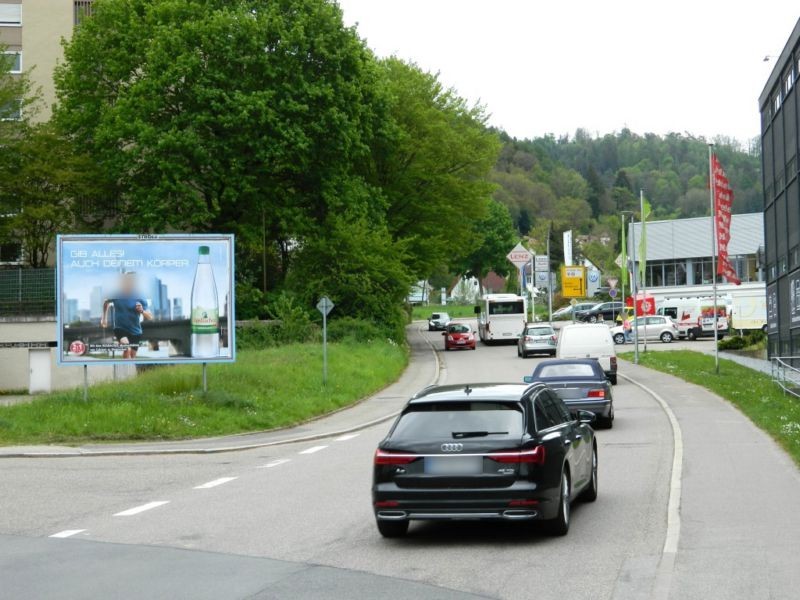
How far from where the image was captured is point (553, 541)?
10195 millimetres

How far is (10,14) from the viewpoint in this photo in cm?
5694

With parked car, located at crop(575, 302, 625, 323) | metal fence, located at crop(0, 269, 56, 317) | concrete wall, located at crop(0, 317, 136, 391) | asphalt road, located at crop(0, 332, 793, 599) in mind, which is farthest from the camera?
parked car, located at crop(575, 302, 625, 323)

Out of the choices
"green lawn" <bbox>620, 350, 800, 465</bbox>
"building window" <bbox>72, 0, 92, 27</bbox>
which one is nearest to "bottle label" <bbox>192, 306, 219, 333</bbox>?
"green lawn" <bbox>620, 350, 800, 465</bbox>

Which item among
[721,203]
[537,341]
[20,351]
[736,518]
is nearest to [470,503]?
[736,518]

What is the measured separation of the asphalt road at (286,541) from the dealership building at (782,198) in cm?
2232

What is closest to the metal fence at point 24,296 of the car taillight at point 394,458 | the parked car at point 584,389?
the parked car at point 584,389

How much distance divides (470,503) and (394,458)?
812mm

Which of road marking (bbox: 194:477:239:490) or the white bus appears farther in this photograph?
the white bus

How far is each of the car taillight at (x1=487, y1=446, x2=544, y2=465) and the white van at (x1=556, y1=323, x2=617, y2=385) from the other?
25113mm

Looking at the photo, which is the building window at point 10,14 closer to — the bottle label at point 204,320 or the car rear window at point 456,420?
the bottle label at point 204,320

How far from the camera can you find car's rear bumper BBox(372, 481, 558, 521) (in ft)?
32.3

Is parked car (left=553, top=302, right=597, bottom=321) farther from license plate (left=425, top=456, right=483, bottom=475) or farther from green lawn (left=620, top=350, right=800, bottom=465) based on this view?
license plate (left=425, top=456, right=483, bottom=475)

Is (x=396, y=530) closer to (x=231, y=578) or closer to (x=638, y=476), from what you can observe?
(x=231, y=578)

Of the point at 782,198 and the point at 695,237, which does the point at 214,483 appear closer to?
the point at 782,198
